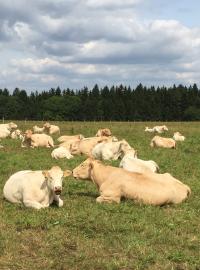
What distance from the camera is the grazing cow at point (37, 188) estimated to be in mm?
12992

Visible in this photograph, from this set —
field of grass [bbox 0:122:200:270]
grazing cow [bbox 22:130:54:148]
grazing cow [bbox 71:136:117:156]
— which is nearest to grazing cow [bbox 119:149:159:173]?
field of grass [bbox 0:122:200:270]

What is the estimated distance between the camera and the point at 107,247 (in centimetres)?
972

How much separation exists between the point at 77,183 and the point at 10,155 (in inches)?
372

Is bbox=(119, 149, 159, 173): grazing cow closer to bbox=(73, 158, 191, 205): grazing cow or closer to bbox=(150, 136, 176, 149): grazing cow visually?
bbox=(73, 158, 191, 205): grazing cow

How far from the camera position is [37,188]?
43.8ft

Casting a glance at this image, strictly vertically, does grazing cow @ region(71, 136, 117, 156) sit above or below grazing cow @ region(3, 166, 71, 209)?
below

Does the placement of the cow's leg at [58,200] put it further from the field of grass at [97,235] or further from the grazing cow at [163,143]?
the grazing cow at [163,143]

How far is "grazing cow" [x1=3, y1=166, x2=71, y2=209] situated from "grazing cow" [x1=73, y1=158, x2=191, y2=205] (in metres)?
1.24

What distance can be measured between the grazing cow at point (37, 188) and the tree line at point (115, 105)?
393ft

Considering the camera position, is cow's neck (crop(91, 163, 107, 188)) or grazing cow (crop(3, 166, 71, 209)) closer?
grazing cow (crop(3, 166, 71, 209))

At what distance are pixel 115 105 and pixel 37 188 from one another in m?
123

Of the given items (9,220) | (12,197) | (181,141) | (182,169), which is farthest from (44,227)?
(181,141)

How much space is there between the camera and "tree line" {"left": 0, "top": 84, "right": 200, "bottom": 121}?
136 meters

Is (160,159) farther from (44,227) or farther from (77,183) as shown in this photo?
(44,227)
